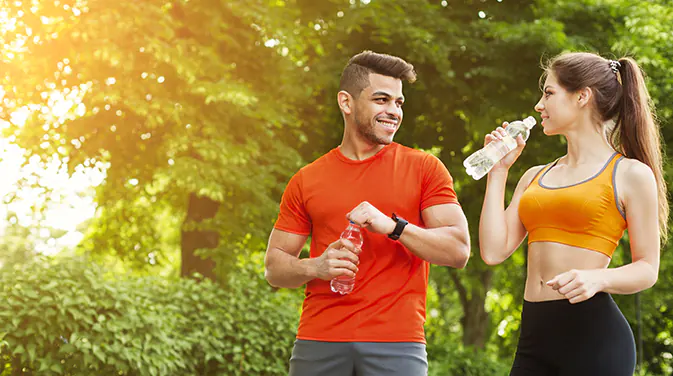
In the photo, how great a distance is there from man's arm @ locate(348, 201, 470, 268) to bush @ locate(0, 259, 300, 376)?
4.74 meters

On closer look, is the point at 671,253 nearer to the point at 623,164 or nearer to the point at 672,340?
the point at 672,340

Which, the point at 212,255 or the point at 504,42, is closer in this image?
the point at 212,255

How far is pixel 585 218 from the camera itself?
332 centimetres

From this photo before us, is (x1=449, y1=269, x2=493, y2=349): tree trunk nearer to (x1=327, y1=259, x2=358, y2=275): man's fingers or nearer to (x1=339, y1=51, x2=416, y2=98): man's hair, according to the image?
(x1=339, y1=51, x2=416, y2=98): man's hair

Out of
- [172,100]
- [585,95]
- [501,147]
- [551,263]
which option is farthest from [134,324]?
[585,95]

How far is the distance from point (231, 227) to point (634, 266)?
9.14m

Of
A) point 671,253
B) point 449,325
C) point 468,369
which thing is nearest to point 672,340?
point 671,253

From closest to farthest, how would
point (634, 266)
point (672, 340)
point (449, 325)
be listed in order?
point (634, 266) < point (672, 340) < point (449, 325)

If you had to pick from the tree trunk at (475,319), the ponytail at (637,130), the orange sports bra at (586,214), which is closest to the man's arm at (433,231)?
the orange sports bra at (586,214)

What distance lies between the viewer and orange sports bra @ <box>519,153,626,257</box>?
3.30 meters

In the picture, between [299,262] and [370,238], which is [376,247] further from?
[299,262]

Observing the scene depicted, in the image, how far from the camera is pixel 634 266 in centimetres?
320

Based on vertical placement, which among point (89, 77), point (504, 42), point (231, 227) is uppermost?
point (504, 42)

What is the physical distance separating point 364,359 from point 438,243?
0.61 meters
